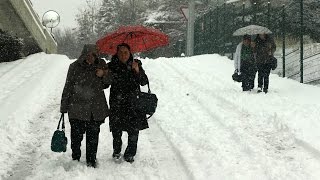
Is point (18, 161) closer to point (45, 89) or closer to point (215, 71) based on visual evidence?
point (45, 89)

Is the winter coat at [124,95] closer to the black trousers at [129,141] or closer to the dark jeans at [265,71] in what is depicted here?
the black trousers at [129,141]

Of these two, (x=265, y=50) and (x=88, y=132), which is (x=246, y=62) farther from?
(x=88, y=132)

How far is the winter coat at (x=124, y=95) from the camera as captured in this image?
6.77 m

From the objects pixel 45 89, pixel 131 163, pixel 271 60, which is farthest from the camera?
pixel 45 89

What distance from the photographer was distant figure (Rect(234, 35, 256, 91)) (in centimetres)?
1236

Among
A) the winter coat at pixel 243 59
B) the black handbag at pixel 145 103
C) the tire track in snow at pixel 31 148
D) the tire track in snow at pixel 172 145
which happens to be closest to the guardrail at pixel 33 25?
the tire track in snow at pixel 31 148

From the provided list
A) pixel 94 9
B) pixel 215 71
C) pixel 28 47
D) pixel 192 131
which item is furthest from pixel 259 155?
pixel 94 9

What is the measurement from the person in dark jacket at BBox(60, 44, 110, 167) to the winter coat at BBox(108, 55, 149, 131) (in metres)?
0.20

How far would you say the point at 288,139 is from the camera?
7.80 meters

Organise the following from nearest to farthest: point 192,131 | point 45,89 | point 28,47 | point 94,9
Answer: point 192,131 < point 45,89 < point 28,47 < point 94,9

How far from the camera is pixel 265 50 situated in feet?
40.0

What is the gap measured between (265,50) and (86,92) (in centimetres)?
686

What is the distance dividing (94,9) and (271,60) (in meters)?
52.5

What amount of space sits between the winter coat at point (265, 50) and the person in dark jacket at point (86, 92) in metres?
6.56
